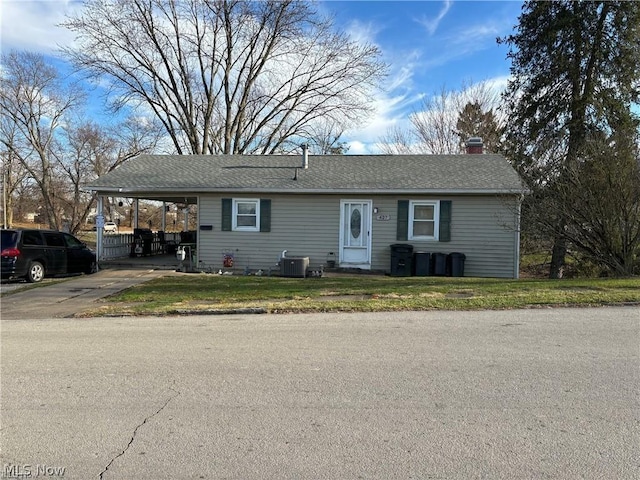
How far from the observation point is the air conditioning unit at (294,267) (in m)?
14.8

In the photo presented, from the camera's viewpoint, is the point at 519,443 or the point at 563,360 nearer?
the point at 519,443

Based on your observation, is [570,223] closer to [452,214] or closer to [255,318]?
[452,214]

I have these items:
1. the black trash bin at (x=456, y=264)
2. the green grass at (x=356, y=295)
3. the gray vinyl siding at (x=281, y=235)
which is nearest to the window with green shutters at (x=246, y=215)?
the gray vinyl siding at (x=281, y=235)

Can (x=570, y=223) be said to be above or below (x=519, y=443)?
above

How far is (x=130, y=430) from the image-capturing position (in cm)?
364

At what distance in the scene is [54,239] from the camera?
15.0 metres

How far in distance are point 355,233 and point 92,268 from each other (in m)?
9.38

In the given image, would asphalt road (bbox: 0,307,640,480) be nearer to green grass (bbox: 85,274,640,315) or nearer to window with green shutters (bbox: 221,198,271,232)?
green grass (bbox: 85,274,640,315)

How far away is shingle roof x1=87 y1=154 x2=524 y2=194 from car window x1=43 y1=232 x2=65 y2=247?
2125mm

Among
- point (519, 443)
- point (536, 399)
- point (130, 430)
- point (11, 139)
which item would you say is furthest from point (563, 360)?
point (11, 139)

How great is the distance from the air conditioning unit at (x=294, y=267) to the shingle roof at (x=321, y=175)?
2.36 meters

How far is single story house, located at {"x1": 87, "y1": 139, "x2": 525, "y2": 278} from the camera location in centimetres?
1525

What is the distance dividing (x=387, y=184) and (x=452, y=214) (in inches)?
92.6

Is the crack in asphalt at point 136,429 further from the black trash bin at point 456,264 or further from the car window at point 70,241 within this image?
the car window at point 70,241
